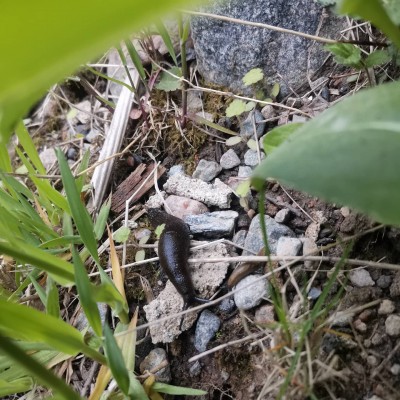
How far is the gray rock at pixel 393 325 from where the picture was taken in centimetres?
115

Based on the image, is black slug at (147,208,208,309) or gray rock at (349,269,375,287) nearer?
gray rock at (349,269,375,287)

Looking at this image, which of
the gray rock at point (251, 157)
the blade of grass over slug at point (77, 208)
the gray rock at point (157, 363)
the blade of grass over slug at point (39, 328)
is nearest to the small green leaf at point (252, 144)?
the gray rock at point (251, 157)

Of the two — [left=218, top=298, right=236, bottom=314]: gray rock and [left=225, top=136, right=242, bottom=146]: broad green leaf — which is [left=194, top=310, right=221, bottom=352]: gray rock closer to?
[left=218, top=298, right=236, bottom=314]: gray rock

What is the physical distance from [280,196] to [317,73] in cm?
47

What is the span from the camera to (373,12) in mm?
1008

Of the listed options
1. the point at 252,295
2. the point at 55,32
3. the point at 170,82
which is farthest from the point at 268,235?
the point at 55,32

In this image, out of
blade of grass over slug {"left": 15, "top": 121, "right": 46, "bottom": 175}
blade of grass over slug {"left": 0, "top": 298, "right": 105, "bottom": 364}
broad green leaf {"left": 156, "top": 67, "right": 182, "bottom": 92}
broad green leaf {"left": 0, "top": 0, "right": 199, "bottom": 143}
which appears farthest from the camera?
broad green leaf {"left": 156, "top": 67, "right": 182, "bottom": 92}

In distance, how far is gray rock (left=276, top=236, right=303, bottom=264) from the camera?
1.36 meters

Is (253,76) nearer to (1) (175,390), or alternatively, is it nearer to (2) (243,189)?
(2) (243,189)

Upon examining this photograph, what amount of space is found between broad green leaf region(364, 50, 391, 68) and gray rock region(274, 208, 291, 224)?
0.46 metres

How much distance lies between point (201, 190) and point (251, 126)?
0.27m

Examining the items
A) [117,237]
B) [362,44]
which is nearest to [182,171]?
[117,237]

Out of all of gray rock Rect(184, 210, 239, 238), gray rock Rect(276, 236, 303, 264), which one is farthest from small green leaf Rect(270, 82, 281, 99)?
gray rock Rect(276, 236, 303, 264)

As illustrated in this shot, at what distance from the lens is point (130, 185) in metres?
1.80
